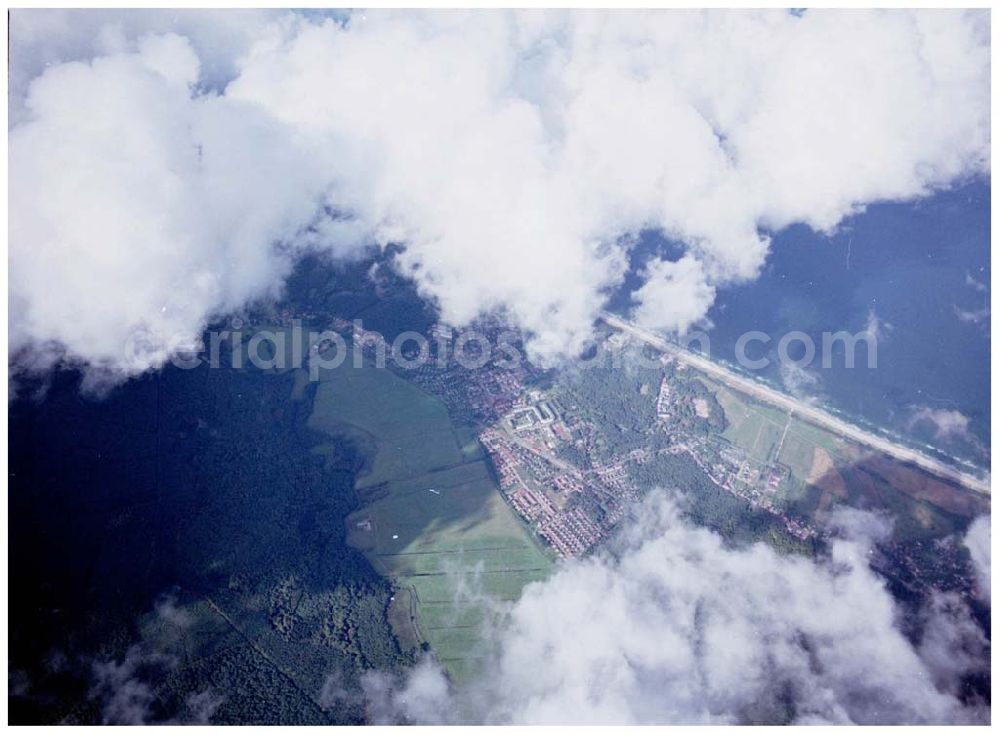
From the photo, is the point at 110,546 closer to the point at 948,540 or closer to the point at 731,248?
the point at 948,540

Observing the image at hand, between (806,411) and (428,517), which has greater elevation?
(806,411)

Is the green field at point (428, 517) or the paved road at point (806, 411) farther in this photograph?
the paved road at point (806, 411)

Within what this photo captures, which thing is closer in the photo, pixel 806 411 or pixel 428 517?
pixel 428 517

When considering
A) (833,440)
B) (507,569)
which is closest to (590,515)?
(507,569)

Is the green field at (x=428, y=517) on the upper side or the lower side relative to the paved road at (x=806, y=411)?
lower

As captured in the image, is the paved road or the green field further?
the paved road
